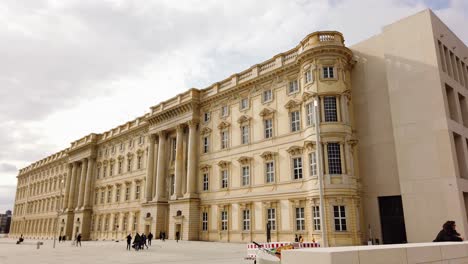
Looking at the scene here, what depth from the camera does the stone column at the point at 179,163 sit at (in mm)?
45031

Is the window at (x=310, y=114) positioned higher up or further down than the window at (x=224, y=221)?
higher up

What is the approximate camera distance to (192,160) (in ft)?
145

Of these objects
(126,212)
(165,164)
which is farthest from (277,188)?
(126,212)

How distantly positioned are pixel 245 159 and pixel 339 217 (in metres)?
12.6

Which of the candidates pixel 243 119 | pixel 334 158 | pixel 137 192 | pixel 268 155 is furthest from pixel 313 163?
pixel 137 192

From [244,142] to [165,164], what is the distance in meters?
15.3

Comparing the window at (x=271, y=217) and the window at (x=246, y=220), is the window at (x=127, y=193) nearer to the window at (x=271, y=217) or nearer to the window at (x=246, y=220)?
the window at (x=246, y=220)

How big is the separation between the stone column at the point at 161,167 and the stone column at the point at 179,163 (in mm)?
3906

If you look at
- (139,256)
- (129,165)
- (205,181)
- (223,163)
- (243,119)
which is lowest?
(139,256)

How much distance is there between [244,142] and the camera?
39.3 meters

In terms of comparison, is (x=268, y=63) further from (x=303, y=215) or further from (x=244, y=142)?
(x=303, y=215)

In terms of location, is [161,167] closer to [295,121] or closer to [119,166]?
[119,166]

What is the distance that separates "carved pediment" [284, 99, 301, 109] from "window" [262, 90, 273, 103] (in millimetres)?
2733

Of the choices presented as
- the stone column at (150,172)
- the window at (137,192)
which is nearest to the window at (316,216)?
the stone column at (150,172)
